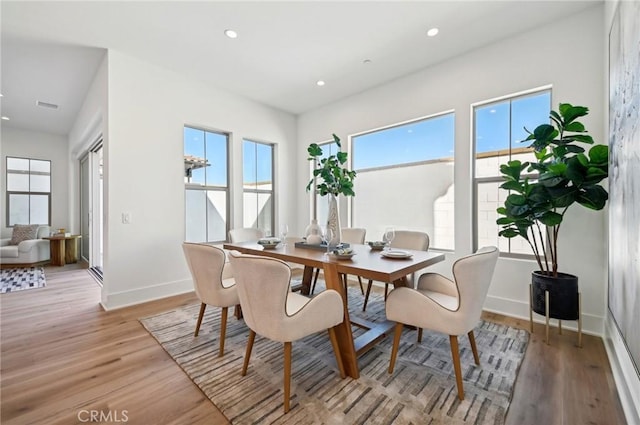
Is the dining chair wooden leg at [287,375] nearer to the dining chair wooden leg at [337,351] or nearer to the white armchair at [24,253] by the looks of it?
the dining chair wooden leg at [337,351]

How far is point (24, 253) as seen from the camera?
5.32 m

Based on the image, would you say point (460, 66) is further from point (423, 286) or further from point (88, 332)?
point (88, 332)

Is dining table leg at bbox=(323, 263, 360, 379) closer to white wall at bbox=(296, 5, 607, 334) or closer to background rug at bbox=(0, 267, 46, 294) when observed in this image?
white wall at bbox=(296, 5, 607, 334)

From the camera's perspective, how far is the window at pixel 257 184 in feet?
15.5

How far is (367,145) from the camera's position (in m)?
4.43

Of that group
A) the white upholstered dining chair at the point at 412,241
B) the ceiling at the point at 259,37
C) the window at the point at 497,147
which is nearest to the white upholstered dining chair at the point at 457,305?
the white upholstered dining chair at the point at 412,241

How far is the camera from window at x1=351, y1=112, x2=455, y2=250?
3.56 metres

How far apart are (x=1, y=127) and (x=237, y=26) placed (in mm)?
6760

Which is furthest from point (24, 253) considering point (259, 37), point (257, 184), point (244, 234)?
point (259, 37)

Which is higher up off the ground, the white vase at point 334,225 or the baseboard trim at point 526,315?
the white vase at point 334,225

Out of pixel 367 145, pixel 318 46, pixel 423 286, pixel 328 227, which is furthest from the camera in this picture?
pixel 367 145

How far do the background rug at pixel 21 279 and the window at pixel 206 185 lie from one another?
2563mm

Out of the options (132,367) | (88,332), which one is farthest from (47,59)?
(132,367)

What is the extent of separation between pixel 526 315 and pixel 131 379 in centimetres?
359
